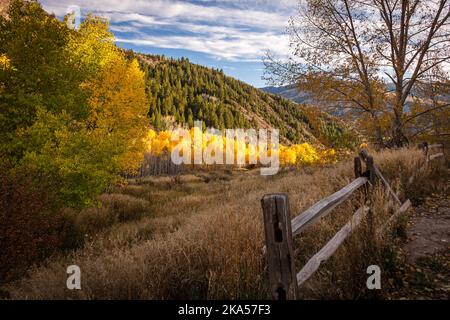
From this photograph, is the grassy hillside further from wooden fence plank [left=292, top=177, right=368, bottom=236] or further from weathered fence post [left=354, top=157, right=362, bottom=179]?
wooden fence plank [left=292, top=177, right=368, bottom=236]

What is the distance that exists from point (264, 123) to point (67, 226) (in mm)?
178424

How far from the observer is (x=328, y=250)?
14.2 ft

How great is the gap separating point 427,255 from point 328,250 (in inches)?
86.6

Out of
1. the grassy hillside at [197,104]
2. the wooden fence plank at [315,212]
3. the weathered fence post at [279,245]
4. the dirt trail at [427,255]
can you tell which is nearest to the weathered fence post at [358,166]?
the wooden fence plank at [315,212]

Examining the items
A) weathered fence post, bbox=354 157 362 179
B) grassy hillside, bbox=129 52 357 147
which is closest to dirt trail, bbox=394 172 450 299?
weathered fence post, bbox=354 157 362 179

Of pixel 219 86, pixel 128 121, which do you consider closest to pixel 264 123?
pixel 219 86

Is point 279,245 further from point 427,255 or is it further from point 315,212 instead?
point 427,255

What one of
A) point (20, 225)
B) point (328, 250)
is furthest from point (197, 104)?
point (328, 250)

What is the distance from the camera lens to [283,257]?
327 cm

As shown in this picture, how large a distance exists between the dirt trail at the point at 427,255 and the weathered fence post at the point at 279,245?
1.79 metres

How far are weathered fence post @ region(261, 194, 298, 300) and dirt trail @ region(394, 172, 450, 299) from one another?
179cm

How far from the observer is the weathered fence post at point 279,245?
10.6ft
